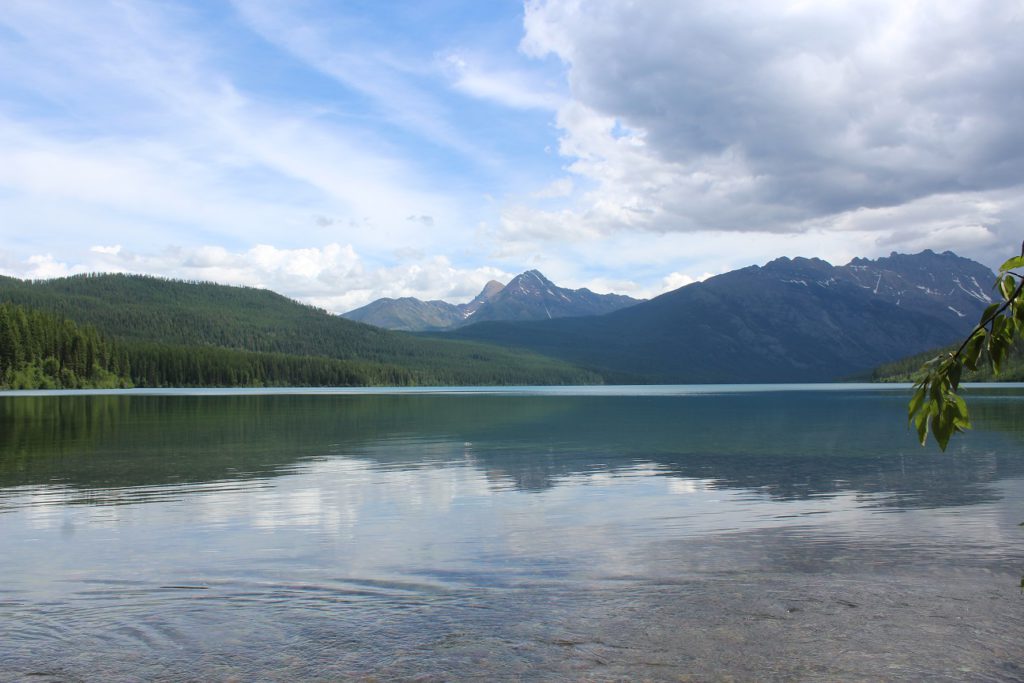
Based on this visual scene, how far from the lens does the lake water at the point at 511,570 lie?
42.1ft

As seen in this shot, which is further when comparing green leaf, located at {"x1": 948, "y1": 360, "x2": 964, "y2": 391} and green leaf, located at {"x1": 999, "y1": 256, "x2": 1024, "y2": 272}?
green leaf, located at {"x1": 948, "y1": 360, "x2": 964, "y2": 391}

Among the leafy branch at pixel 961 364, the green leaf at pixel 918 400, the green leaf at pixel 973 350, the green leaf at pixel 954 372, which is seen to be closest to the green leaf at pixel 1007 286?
the leafy branch at pixel 961 364

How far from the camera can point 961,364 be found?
506 cm

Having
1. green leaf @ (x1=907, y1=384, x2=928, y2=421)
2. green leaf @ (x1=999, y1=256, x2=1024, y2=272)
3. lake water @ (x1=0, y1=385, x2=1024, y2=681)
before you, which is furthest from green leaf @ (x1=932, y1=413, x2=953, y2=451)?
Result: lake water @ (x1=0, y1=385, x2=1024, y2=681)

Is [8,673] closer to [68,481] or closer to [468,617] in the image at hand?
[468,617]

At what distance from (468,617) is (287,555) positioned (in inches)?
313

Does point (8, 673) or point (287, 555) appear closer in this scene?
point (8, 673)

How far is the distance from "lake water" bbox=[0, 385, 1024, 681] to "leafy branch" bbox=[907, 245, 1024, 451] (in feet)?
26.9

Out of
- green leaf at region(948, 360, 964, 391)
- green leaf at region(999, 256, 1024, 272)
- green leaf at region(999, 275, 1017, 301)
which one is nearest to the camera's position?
green leaf at region(999, 256, 1024, 272)

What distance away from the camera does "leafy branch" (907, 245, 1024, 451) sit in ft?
16.0

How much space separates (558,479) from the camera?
123 ft

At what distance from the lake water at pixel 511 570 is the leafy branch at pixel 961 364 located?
26.9 ft

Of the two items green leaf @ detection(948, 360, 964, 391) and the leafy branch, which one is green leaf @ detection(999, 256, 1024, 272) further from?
green leaf @ detection(948, 360, 964, 391)

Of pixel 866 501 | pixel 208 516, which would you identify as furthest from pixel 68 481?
pixel 866 501
